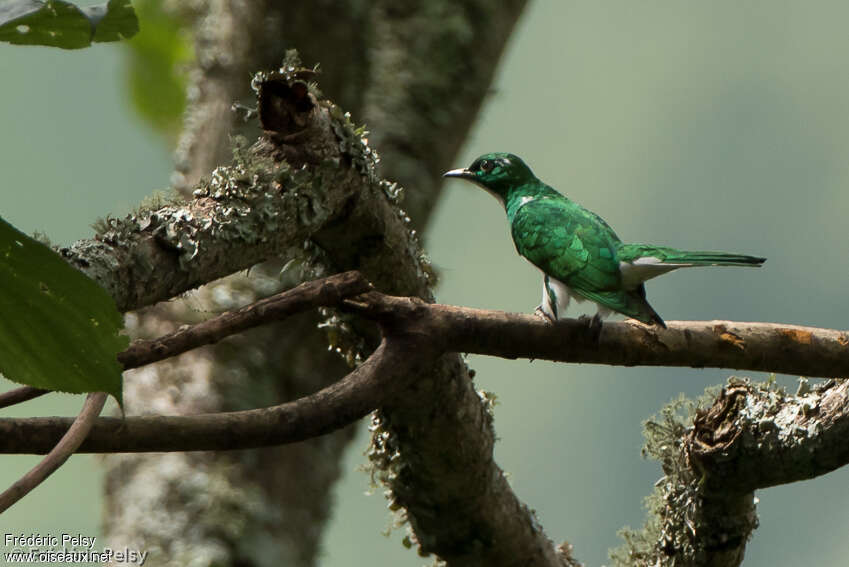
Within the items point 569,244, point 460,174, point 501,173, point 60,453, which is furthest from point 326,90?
point 60,453

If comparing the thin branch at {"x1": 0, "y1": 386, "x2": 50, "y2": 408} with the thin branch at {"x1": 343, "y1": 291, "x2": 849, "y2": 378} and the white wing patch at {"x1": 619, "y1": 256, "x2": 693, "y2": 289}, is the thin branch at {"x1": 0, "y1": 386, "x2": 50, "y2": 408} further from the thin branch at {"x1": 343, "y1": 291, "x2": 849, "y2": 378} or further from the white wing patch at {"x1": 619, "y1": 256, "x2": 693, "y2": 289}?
the white wing patch at {"x1": 619, "y1": 256, "x2": 693, "y2": 289}

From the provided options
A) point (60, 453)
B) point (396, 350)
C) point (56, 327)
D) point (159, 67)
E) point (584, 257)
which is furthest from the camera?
point (159, 67)

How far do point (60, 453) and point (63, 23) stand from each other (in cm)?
58

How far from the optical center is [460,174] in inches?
142

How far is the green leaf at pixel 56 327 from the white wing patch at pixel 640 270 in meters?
1.97

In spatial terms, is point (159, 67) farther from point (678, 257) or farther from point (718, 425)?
point (718, 425)

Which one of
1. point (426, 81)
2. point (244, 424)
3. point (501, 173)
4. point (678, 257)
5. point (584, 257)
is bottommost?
point (244, 424)

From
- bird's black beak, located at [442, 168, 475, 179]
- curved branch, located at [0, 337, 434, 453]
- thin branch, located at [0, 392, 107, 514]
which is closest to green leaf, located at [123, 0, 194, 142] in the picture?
bird's black beak, located at [442, 168, 475, 179]

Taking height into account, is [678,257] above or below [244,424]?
above

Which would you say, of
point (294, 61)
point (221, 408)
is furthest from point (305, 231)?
point (221, 408)

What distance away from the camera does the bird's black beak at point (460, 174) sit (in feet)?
11.6

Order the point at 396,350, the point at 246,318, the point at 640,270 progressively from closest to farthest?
the point at 246,318 < the point at 396,350 < the point at 640,270

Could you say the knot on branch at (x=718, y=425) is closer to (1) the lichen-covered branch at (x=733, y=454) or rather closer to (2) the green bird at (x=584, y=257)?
(1) the lichen-covered branch at (x=733, y=454)

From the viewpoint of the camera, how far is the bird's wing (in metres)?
2.91
